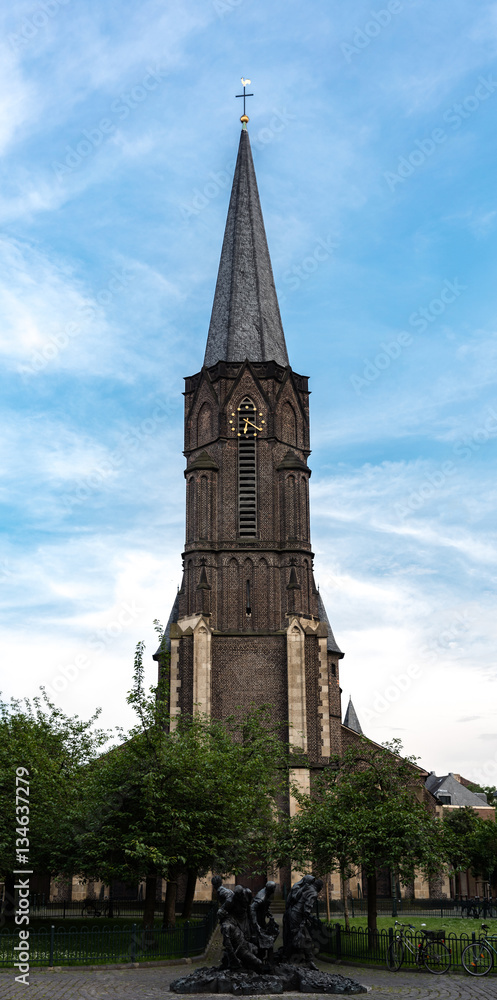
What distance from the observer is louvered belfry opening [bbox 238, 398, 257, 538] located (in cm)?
5031

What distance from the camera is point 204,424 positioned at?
53.4 meters

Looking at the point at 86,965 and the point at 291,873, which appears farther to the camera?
the point at 291,873

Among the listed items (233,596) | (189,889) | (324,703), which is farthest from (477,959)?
(233,596)

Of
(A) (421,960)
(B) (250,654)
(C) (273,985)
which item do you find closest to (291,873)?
(B) (250,654)

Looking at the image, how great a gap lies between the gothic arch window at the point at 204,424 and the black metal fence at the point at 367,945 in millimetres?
31738

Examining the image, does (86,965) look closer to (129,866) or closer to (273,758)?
(129,866)

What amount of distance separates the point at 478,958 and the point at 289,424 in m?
35.5

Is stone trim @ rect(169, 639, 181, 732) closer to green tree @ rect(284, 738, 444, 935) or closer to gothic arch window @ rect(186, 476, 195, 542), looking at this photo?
gothic arch window @ rect(186, 476, 195, 542)

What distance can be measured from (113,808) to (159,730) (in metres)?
2.53

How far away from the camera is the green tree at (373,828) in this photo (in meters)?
25.1

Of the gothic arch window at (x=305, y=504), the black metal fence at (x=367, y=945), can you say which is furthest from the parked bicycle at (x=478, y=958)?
the gothic arch window at (x=305, y=504)

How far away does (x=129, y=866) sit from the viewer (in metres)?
26.5

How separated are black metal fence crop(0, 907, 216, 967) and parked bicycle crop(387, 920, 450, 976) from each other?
5653 mm

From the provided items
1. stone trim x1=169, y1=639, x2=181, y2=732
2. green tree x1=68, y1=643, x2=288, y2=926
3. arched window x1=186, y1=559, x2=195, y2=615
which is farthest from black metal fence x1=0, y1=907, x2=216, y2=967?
arched window x1=186, y1=559, x2=195, y2=615
